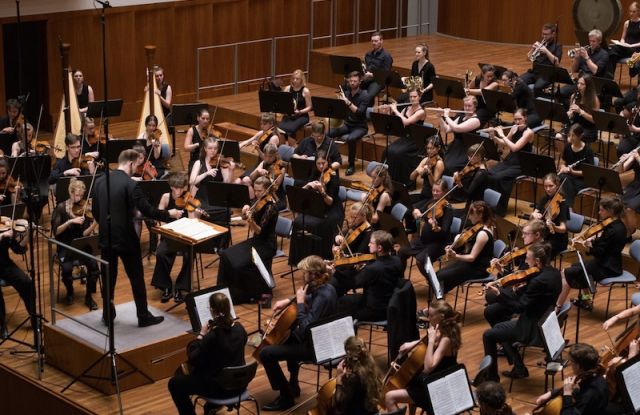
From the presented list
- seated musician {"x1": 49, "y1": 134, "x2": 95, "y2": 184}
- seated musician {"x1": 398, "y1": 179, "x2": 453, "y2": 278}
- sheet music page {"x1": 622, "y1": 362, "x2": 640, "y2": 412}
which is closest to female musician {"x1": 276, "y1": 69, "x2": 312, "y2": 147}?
seated musician {"x1": 49, "y1": 134, "x2": 95, "y2": 184}

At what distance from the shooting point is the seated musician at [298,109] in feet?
46.9

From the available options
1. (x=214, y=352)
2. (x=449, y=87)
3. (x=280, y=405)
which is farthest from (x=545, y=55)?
(x=214, y=352)

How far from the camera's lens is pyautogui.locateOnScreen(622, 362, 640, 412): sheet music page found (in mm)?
7266

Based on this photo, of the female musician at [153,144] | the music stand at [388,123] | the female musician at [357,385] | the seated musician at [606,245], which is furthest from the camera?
the female musician at [153,144]

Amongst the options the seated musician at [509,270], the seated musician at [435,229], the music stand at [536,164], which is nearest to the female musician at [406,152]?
the music stand at [536,164]

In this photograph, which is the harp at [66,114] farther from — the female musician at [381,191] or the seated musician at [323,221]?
the female musician at [381,191]

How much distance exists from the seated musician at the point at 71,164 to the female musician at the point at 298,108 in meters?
2.89

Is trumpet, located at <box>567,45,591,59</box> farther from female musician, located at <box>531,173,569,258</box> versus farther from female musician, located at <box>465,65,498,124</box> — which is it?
female musician, located at <box>531,173,569,258</box>

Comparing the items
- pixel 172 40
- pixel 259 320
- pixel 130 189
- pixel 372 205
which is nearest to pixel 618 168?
pixel 372 205

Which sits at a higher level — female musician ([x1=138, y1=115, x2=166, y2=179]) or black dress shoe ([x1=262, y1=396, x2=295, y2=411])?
female musician ([x1=138, y1=115, x2=166, y2=179])

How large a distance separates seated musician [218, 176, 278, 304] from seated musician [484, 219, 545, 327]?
2.30 meters

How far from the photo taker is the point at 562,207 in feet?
33.9

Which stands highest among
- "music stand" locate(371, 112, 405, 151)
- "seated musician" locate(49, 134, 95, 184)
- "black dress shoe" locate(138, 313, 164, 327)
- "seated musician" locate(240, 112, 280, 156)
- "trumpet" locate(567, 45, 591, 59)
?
"trumpet" locate(567, 45, 591, 59)

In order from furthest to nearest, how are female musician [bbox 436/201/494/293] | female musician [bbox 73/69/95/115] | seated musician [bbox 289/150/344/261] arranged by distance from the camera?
1. female musician [bbox 73/69/95/115]
2. seated musician [bbox 289/150/344/261]
3. female musician [bbox 436/201/494/293]
